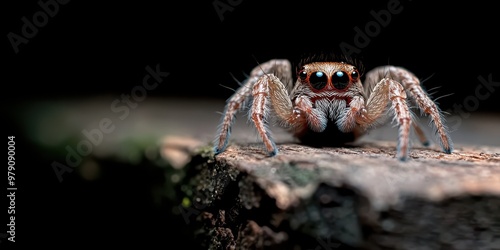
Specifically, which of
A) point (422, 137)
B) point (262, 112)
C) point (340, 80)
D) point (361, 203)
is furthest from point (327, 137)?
point (361, 203)

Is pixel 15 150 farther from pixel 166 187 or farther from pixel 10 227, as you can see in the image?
pixel 166 187

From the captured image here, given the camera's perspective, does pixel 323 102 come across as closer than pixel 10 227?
Yes

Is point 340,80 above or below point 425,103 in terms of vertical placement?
above

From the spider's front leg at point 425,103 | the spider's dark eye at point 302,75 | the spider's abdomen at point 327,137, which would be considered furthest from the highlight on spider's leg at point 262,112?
the spider's front leg at point 425,103

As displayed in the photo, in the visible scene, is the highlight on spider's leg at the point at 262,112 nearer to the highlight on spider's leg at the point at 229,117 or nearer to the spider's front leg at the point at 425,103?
the highlight on spider's leg at the point at 229,117

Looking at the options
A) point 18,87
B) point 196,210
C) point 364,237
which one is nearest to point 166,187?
point 196,210

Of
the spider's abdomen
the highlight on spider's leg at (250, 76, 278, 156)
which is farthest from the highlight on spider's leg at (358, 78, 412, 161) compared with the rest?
the highlight on spider's leg at (250, 76, 278, 156)

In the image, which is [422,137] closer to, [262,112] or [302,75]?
[302,75]
